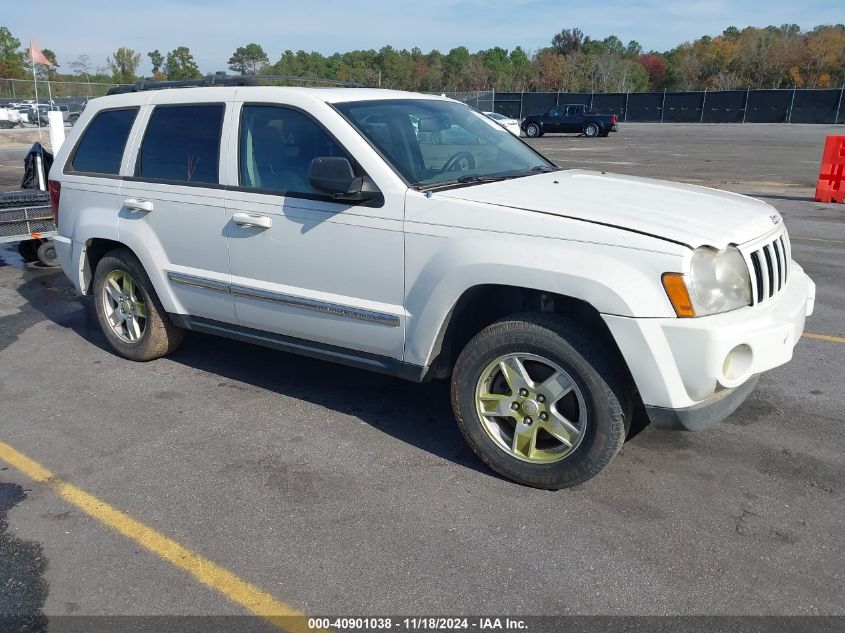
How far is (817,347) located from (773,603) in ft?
11.1

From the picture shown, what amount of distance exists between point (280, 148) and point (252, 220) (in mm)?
458

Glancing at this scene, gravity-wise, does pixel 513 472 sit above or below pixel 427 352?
below

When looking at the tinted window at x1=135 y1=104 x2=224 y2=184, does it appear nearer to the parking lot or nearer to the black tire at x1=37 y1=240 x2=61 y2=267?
the parking lot

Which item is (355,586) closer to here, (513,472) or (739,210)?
(513,472)

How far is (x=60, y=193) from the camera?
5660 millimetres

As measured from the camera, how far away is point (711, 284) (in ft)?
10.5

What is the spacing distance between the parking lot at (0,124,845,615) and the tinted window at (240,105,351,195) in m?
1.41

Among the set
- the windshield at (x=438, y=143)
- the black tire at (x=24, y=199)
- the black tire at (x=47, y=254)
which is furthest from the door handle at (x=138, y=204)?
the black tire at (x=47, y=254)

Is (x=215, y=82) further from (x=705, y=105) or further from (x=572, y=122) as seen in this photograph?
(x=705, y=105)

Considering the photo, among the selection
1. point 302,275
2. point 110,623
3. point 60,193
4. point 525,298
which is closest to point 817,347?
point 525,298

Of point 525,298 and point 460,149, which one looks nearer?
point 525,298

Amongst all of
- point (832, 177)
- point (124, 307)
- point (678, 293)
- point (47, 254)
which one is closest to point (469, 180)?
point (678, 293)

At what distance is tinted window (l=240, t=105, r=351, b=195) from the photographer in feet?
13.7

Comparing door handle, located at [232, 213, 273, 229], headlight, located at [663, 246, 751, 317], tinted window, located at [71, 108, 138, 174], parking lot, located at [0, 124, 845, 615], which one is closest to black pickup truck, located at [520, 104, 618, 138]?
parking lot, located at [0, 124, 845, 615]
